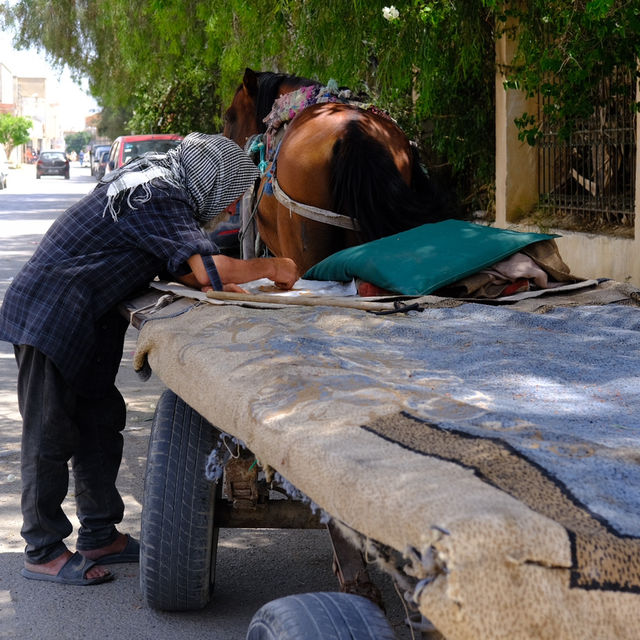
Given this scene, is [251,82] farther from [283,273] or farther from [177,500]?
[177,500]

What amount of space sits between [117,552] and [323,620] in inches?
87.0

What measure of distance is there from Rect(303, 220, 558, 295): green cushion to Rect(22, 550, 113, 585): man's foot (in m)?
1.44

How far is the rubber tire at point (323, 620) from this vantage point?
1.81 metres

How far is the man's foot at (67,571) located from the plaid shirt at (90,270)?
26.6 inches

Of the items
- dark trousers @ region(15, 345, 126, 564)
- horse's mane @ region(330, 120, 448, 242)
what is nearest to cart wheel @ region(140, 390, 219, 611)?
dark trousers @ region(15, 345, 126, 564)

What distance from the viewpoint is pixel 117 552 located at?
3.87 metres

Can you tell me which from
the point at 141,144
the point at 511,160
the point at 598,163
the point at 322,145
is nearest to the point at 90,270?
the point at 322,145

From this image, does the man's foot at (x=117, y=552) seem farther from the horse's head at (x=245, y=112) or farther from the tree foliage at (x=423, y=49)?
the horse's head at (x=245, y=112)

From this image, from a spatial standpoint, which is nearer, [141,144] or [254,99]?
[254,99]

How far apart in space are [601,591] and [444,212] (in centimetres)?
393

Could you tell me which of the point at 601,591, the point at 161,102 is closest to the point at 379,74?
the point at 601,591

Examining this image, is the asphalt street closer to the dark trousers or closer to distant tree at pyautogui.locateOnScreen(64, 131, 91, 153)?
the dark trousers

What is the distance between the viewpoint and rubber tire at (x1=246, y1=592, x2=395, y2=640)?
1807 millimetres

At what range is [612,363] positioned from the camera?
8.16 ft
